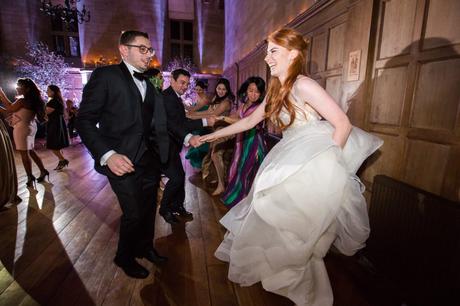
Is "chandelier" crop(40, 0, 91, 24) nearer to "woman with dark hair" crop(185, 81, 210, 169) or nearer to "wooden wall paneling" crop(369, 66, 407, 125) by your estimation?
"woman with dark hair" crop(185, 81, 210, 169)

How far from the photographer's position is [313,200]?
1.46 meters

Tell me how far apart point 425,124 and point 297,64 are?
92 cm

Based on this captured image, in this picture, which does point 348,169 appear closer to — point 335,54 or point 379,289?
point 379,289

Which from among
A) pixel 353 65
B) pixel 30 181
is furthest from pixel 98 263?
pixel 30 181

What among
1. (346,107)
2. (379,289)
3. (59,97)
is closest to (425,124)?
(346,107)

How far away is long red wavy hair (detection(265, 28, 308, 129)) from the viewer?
149 cm

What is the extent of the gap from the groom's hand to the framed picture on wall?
1.99 metres

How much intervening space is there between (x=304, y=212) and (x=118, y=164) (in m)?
1.11

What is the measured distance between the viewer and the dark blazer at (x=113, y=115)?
5.03 feet

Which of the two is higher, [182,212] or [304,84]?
[304,84]

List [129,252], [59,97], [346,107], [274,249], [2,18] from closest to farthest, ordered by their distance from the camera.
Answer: [274,249], [129,252], [346,107], [59,97], [2,18]

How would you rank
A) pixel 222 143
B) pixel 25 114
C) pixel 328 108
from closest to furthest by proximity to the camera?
pixel 328 108, pixel 222 143, pixel 25 114

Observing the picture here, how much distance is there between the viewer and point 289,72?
154 cm

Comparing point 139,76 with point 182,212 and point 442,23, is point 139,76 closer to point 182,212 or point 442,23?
point 182,212
